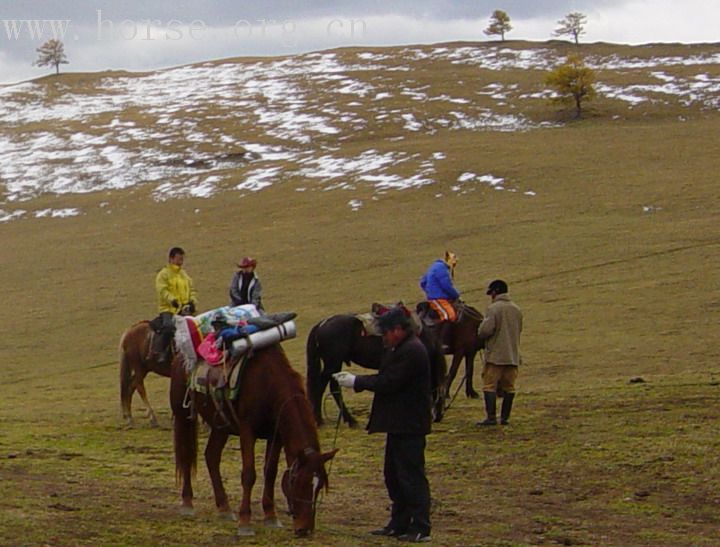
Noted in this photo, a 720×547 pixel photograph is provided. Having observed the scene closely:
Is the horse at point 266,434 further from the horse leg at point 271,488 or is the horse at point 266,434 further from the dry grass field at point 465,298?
the dry grass field at point 465,298

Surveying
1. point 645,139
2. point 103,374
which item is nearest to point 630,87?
point 645,139

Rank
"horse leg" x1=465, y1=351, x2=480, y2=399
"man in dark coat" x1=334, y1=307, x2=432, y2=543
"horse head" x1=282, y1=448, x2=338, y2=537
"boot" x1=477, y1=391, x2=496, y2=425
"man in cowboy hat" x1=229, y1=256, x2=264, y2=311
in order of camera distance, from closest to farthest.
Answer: "horse head" x1=282, y1=448, x2=338, y2=537 < "man in dark coat" x1=334, y1=307, x2=432, y2=543 < "boot" x1=477, y1=391, x2=496, y2=425 < "man in cowboy hat" x1=229, y1=256, x2=264, y2=311 < "horse leg" x1=465, y1=351, x2=480, y2=399

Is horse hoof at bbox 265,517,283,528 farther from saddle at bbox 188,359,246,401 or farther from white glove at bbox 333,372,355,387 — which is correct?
white glove at bbox 333,372,355,387

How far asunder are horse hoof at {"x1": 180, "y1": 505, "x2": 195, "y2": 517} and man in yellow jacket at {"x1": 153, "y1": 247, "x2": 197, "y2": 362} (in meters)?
6.57

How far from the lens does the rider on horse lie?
18453 millimetres

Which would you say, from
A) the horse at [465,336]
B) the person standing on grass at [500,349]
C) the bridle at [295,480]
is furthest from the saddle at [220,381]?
the horse at [465,336]

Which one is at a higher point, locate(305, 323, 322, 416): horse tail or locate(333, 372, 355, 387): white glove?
locate(333, 372, 355, 387): white glove

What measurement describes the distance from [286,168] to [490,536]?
55.7 m

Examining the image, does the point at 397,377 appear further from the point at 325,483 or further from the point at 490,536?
the point at 490,536

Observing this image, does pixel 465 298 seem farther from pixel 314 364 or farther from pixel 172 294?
pixel 172 294

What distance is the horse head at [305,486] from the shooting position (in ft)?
30.6

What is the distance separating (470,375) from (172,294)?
5317 millimetres

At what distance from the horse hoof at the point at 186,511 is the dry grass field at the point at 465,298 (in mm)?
150

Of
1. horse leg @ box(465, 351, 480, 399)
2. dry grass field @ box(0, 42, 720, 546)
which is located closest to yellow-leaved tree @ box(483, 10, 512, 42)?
dry grass field @ box(0, 42, 720, 546)
